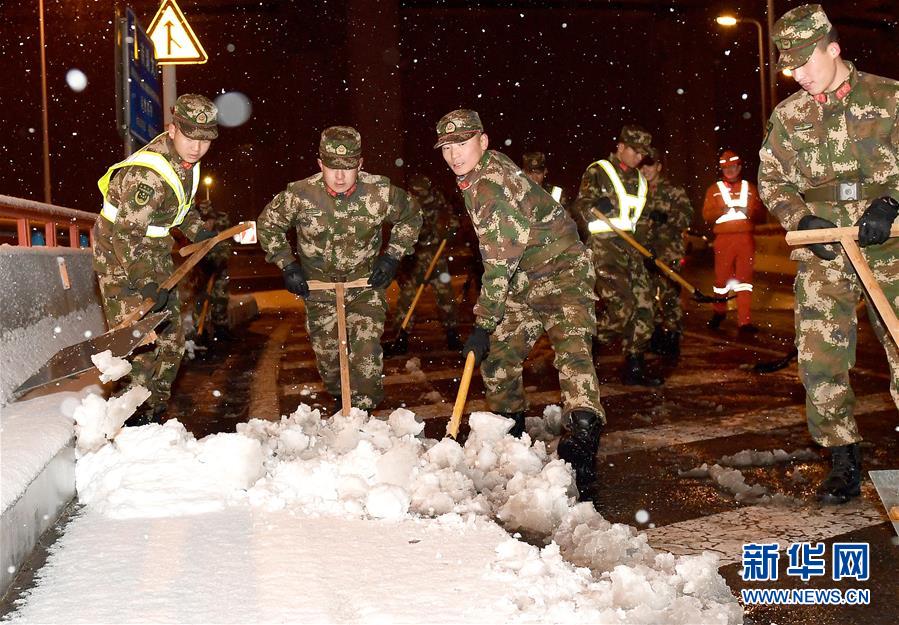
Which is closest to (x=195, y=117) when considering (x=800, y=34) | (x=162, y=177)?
(x=162, y=177)

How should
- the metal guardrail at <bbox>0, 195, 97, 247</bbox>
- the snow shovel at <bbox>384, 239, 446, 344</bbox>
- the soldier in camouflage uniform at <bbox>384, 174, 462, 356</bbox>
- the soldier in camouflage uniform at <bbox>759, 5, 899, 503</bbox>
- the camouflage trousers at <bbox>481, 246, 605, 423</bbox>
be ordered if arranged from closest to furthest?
the soldier in camouflage uniform at <bbox>759, 5, 899, 503</bbox>, the camouflage trousers at <bbox>481, 246, 605, 423</bbox>, the metal guardrail at <bbox>0, 195, 97, 247</bbox>, the snow shovel at <bbox>384, 239, 446, 344</bbox>, the soldier in camouflage uniform at <bbox>384, 174, 462, 356</bbox>

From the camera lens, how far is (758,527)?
393 cm

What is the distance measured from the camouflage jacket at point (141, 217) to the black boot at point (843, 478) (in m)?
3.71

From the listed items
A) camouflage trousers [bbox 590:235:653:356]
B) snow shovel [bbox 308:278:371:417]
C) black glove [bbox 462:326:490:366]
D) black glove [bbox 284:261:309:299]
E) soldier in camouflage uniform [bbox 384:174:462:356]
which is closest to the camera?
black glove [bbox 462:326:490:366]

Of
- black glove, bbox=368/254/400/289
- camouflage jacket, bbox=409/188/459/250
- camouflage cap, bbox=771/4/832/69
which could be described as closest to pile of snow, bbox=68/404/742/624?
black glove, bbox=368/254/400/289

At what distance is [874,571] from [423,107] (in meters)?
26.5

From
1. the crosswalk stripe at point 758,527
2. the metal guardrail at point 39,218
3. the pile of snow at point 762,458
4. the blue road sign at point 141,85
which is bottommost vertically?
the crosswalk stripe at point 758,527

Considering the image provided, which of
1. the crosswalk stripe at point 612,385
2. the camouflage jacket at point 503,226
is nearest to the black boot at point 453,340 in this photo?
the crosswalk stripe at point 612,385

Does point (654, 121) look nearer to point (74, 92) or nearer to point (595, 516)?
point (74, 92)

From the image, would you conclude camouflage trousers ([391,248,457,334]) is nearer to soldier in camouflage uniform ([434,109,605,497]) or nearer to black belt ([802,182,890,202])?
soldier in camouflage uniform ([434,109,605,497])

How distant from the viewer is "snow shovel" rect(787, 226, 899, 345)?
12.9ft

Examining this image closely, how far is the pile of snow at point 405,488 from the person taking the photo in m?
3.22

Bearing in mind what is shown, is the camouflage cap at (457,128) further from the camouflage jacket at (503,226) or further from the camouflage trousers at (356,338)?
the camouflage trousers at (356,338)

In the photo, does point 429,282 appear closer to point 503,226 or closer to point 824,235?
point 503,226
